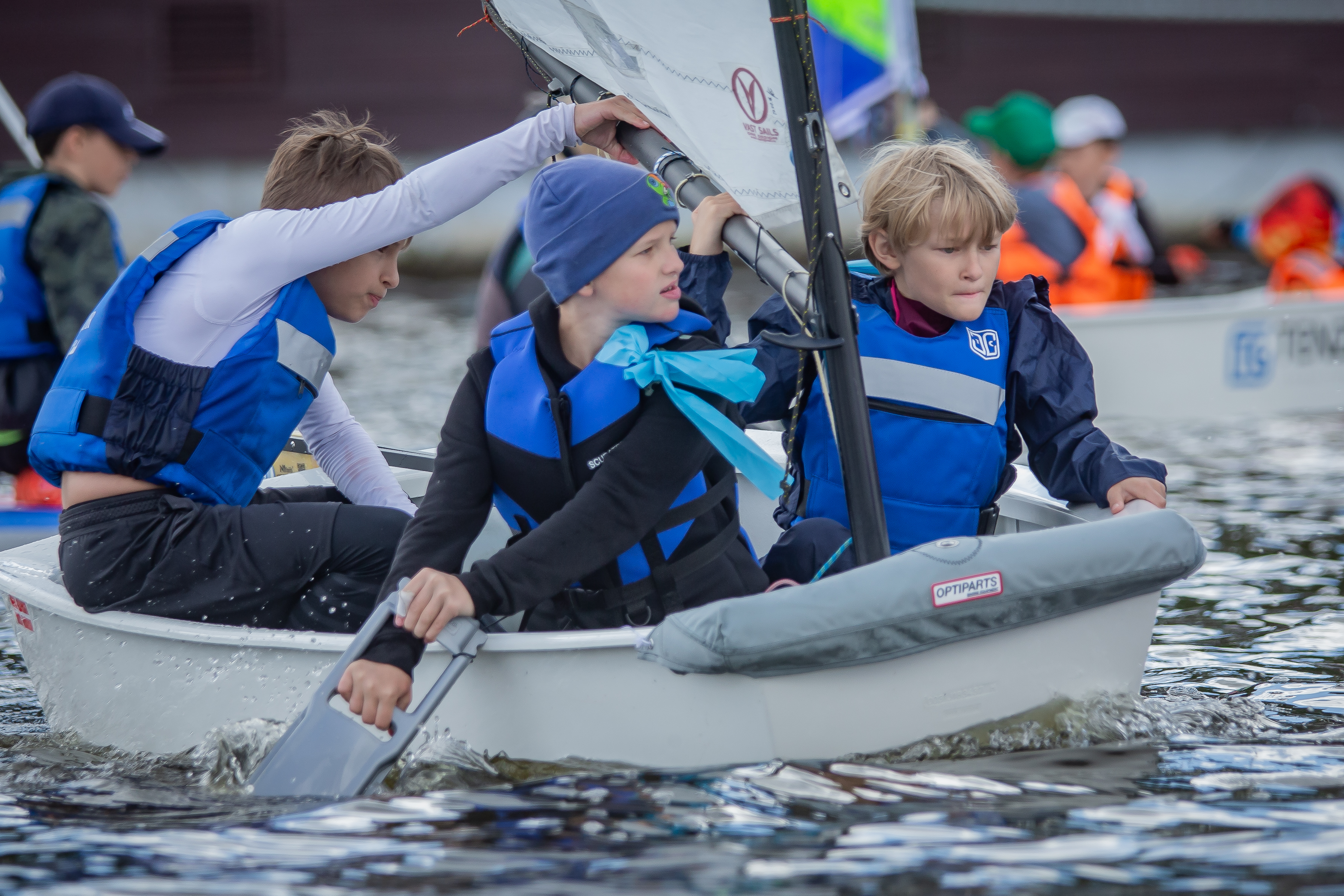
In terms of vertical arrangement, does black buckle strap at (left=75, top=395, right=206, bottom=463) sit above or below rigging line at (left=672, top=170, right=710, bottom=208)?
below

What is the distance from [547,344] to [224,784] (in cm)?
80

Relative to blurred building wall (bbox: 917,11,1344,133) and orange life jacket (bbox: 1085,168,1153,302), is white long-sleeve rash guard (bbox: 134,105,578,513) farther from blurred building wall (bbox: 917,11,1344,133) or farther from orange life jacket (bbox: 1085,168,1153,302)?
blurred building wall (bbox: 917,11,1344,133)

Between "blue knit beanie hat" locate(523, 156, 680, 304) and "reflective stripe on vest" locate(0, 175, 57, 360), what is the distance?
78.9 inches

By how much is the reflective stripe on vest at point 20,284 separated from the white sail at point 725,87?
1980 millimetres

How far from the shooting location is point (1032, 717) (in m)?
2.07

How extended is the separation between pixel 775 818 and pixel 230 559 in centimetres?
95

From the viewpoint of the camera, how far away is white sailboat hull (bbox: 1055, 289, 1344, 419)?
530 cm

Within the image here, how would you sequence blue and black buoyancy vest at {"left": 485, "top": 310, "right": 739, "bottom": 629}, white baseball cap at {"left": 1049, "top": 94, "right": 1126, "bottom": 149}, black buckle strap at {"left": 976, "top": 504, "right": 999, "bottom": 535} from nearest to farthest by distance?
blue and black buoyancy vest at {"left": 485, "top": 310, "right": 739, "bottom": 629} < black buckle strap at {"left": 976, "top": 504, "right": 999, "bottom": 535} < white baseball cap at {"left": 1049, "top": 94, "right": 1126, "bottom": 149}

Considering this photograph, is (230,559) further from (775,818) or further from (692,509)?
(775,818)

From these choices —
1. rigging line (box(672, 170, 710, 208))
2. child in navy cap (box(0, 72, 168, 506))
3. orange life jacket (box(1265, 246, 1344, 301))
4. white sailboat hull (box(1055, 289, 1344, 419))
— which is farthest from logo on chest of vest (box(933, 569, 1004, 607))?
orange life jacket (box(1265, 246, 1344, 301))

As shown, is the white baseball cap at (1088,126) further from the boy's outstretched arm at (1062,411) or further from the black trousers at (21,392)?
the black trousers at (21,392)

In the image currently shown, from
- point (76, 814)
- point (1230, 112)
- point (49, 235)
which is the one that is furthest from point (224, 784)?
point (1230, 112)

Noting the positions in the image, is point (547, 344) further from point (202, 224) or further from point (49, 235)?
point (49, 235)

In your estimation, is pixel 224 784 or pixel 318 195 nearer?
pixel 224 784
